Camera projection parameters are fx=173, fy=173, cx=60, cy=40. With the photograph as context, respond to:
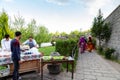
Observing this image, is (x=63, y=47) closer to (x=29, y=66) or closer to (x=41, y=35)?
(x=29, y=66)

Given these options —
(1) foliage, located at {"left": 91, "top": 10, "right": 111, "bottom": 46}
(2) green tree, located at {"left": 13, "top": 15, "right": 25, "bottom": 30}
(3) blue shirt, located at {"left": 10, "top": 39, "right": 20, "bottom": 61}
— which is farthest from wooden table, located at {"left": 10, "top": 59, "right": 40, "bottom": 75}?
(2) green tree, located at {"left": 13, "top": 15, "right": 25, "bottom": 30}

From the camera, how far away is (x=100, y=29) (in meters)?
15.2

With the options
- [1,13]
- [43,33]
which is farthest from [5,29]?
[43,33]

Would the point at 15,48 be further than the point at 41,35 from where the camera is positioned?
No

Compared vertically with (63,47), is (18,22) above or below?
above

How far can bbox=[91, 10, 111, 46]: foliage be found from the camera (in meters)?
14.1

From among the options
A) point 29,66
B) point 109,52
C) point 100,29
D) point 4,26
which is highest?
point 4,26

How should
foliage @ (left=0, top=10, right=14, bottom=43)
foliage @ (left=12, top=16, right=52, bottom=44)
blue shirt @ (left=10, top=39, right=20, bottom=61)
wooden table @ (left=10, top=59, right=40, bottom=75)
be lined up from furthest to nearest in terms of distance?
foliage @ (left=12, top=16, right=52, bottom=44) → foliage @ (left=0, top=10, right=14, bottom=43) → wooden table @ (left=10, top=59, right=40, bottom=75) → blue shirt @ (left=10, top=39, right=20, bottom=61)

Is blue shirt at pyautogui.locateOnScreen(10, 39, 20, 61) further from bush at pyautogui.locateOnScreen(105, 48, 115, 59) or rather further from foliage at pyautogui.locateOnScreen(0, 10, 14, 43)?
foliage at pyautogui.locateOnScreen(0, 10, 14, 43)

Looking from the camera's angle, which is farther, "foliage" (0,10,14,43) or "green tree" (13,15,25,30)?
"green tree" (13,15,25,30)

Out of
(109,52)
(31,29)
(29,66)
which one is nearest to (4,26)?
(109,52)

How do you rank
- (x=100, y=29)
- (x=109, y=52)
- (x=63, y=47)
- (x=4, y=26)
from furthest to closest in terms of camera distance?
(x=4, y=26)
(x=100, y=29)
(x=109, y=52)
(x=63, y=47)

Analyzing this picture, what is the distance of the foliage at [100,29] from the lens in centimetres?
1414

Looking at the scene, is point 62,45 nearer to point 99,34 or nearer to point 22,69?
point 22,69
